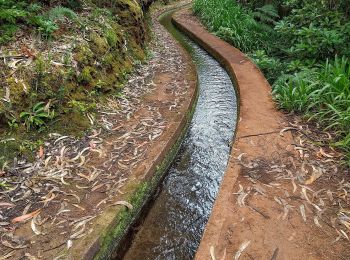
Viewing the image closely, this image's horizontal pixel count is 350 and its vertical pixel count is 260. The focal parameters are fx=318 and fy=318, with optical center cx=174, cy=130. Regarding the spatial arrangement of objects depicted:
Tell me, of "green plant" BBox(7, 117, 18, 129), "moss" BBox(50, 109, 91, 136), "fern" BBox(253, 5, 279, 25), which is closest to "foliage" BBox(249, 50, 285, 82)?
"fern" BBox(253, 5, 279, 25)

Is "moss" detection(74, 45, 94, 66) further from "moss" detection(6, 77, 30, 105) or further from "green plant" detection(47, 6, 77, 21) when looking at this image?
"moss" detection(6, 77, 30, 105)

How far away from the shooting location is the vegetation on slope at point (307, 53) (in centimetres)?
426

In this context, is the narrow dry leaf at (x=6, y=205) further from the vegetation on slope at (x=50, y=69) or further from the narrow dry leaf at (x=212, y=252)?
the narrow dry leaf at (x=212, y=252)

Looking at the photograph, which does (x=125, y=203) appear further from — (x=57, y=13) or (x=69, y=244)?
(x=57, y=13)

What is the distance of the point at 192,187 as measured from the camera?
3.69 metres

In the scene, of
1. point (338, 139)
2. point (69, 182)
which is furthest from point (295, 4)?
point (69, 182)

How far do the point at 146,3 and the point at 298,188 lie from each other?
31.1ft

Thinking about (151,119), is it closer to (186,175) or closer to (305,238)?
(186,175)

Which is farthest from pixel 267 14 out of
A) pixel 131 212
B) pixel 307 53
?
pixel 131 212

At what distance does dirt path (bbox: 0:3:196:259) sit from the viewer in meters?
2.66

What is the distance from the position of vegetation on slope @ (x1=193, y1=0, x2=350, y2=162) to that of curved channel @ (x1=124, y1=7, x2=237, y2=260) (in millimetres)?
1050

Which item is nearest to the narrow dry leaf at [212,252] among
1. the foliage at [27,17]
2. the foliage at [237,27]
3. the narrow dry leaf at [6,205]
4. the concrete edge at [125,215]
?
the concrete edge at [125,215]

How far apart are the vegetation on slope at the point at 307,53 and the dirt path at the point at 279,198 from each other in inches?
12.9

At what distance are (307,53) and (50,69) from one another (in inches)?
186
